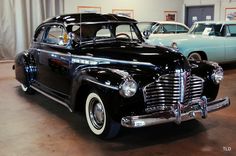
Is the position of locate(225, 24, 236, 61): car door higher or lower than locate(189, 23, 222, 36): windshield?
lower

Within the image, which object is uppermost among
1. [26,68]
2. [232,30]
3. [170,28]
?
[170,28]

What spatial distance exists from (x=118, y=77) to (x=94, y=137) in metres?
0.90

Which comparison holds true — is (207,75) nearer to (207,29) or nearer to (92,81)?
(92,81)

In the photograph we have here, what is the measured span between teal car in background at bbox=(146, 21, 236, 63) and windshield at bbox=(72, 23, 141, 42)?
7.14 ft

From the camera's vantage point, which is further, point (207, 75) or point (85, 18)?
point (85, 18)

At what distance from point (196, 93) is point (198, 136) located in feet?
1.74

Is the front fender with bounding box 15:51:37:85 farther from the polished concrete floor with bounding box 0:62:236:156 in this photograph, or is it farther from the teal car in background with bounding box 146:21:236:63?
the teal car in background with bounding box 146:21:236:63

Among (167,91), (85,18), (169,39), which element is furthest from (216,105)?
(169,39)

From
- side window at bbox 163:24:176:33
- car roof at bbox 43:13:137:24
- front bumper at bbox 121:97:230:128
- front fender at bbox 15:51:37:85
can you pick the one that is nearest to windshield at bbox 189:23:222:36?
side window at bbox 163:24:176:33

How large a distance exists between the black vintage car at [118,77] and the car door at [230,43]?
13.1ft

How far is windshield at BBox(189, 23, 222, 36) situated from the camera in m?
8.35

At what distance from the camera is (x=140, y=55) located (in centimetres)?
387

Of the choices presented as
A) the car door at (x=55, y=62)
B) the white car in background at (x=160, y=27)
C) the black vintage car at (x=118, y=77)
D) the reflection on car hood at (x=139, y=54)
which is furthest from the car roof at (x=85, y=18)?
the white car in background at (x=160, y=27)

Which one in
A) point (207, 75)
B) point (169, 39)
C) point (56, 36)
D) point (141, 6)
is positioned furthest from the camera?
point (141, 6)
